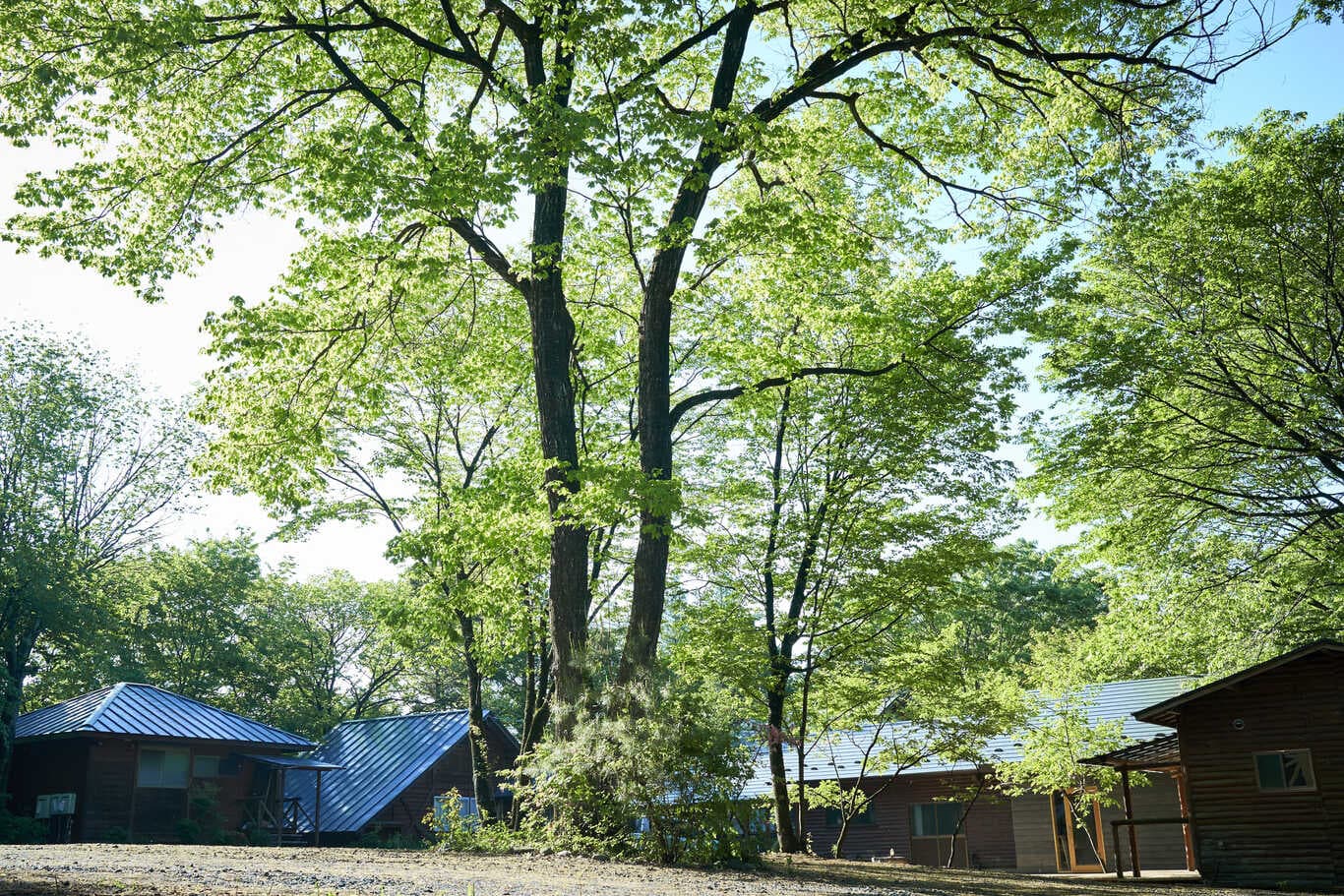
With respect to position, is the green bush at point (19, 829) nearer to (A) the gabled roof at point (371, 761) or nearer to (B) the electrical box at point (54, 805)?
(B) the electrical box at point (54, 805)

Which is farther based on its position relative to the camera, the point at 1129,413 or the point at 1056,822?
the point at 1056,822

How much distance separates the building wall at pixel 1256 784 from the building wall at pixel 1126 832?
7841 mm

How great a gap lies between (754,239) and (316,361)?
6.67 metres

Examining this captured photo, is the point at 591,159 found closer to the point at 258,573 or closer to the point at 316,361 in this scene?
the point at 316,361

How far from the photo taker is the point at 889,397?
57.6 ft

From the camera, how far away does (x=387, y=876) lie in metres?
7.46

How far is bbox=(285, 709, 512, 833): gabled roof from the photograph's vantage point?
3172 cm

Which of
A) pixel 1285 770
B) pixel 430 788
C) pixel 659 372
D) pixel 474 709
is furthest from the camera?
pixel 430 788

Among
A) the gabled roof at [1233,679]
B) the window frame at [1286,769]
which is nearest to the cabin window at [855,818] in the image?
the gabled roof at [1233,679]

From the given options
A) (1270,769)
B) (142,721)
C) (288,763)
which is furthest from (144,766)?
(1270,769)

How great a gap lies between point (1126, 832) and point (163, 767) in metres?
26.3

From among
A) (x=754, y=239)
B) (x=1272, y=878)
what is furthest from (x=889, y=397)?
(x=1272, y=878)

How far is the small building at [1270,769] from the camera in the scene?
663 inches

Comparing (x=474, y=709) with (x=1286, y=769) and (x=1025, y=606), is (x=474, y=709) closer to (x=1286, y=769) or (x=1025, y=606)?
(x=1286, y=769)
